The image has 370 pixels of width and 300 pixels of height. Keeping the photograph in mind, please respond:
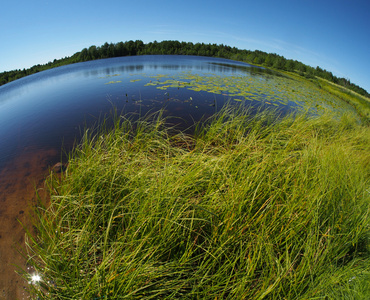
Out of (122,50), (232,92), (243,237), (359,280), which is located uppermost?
(122,50)

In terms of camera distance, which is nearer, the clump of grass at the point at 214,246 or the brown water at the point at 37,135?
the clump of grass at the point at 214,246

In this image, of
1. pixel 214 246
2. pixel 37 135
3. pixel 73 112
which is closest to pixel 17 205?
pixel 37 135

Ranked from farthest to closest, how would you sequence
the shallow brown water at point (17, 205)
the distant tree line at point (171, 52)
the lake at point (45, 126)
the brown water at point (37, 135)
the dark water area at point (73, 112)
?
the distant tree line at point (171, 52)
the dark water area at point (73, 112)
the lake at point (45, 126)
the brown water at point (37, 135)
the shallow brown water at point (17, 205)

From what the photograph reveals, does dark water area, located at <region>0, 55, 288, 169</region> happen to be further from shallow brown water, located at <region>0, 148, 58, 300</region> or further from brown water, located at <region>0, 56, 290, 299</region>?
shallow brown water, located at <region>0, 148, 58, 300</region>

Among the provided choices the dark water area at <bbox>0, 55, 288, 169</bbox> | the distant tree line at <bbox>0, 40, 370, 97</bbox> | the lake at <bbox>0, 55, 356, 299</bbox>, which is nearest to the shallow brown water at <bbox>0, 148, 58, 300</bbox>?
the lake at <bbox>0, 55, 356, 299</bbox>

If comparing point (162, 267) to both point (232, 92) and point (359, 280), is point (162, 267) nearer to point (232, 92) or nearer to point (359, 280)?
point (359, 280)

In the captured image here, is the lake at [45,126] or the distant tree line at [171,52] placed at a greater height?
the distant tree line at [171,52]

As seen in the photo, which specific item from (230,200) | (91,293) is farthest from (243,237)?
(91,293)

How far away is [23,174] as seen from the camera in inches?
126

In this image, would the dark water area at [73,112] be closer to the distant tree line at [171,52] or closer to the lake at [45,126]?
the lake at [45,126]

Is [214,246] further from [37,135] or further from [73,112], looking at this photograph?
[73,112]

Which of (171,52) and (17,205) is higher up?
(171,52)

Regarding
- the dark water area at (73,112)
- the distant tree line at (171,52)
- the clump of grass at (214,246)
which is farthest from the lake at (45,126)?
the distant tree line at (171,52)

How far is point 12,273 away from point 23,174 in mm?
2261
